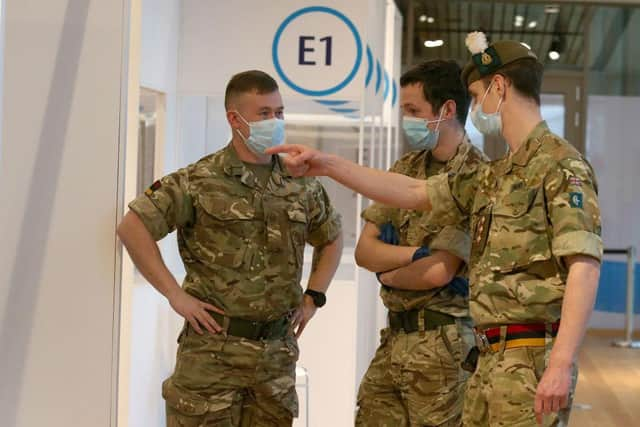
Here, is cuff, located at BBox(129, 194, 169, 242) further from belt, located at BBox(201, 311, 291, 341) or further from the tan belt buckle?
the tan belt buckle

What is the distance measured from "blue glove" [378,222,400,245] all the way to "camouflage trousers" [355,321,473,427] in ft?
0.94

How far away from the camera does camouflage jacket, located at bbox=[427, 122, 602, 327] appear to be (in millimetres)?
2098

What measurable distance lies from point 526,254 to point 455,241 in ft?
2.00

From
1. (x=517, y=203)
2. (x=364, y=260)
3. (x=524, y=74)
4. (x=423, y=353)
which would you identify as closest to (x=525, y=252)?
(x=517, y=203)

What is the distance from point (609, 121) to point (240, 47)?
680 centimetres

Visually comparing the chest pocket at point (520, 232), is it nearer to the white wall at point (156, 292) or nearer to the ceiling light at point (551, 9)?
the white wall at point (156, 292)

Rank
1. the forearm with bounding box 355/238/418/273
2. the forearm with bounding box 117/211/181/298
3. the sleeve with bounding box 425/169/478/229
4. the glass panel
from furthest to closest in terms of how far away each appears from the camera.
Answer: the glass panel
the forearm with bounding box 355/238/418/273
the forearm with bounding box 117/211/181/298
the sleeve with bounding box 425/169/478/229

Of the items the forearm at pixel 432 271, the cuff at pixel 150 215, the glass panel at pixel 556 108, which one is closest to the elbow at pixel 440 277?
the forearm at pixel 432 271

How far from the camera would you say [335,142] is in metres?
8.30

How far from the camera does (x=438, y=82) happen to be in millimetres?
2961

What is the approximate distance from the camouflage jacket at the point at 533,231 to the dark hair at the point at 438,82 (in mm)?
708

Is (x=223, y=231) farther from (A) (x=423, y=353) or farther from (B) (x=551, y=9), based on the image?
(B) (x=551, y=9)

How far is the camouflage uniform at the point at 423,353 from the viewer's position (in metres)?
2.80

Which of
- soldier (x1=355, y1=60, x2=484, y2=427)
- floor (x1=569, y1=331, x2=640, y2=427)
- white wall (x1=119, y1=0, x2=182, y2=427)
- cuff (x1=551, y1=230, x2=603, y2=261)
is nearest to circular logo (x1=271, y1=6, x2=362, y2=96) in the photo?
white wall (x1=119, y1=0, x2=182, y2=427)
